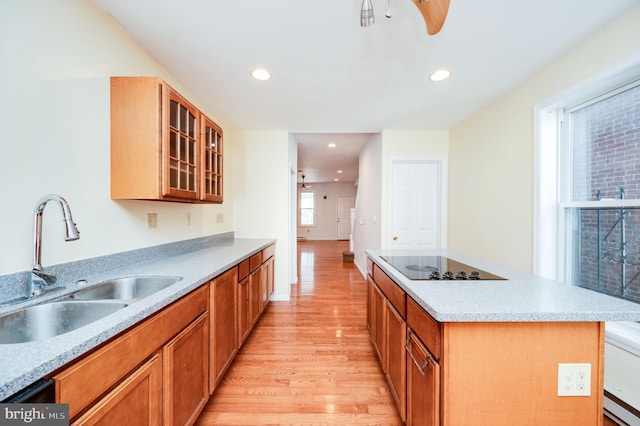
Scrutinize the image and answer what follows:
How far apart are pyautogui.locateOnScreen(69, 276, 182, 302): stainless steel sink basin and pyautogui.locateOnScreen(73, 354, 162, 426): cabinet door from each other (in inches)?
20.8

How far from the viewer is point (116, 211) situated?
5.22 ft

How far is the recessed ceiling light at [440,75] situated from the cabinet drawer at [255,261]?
2.30 meters

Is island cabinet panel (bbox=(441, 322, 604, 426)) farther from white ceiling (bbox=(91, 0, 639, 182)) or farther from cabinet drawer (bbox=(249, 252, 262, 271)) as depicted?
cabinet drawer (bbox=(249, 252, 262, 271))

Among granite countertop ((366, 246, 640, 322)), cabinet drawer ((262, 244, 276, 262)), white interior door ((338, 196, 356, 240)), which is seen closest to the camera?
granite countertop ((366, 246, 640, 322))

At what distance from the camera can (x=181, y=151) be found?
5.94 feet

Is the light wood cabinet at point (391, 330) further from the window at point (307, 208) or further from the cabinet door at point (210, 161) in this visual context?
the window at point (307, 208)

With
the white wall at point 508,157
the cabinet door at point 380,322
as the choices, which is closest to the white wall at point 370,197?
the white wall at point 508,157

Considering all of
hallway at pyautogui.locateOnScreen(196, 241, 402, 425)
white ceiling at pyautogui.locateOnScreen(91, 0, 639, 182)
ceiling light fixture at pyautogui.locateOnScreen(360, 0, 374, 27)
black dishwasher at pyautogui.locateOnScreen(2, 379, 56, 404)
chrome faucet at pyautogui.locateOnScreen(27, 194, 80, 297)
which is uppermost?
white ceiling at pyautogui.locateOnScreen(91, 0, 639, 182)

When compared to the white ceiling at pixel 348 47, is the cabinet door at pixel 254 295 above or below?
below

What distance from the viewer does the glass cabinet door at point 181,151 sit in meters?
1.62

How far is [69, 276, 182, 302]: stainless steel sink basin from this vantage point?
1.31 meters

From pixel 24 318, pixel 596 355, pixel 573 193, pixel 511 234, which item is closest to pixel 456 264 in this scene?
pixel 596 355

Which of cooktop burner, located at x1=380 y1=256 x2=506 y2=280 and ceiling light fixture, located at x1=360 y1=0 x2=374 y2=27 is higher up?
ceiling light fixture, located at x1=360 y1=0 x2=374 y2=27

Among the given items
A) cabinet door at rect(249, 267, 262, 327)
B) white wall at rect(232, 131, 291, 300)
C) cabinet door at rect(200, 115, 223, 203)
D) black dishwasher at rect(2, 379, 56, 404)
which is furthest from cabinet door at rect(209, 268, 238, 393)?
white wall at rect(232, 131, 291, 300)
